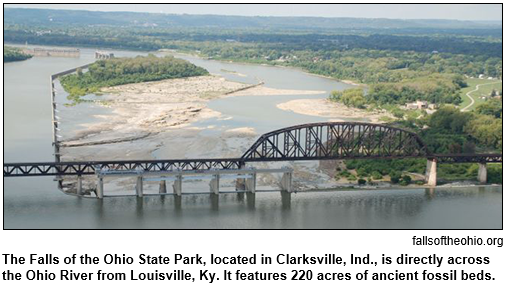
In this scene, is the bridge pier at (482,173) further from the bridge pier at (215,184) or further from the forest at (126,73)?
the forest at (126,73)

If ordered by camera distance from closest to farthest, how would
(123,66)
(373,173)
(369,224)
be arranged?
(369,224), (373,173), (123,66)

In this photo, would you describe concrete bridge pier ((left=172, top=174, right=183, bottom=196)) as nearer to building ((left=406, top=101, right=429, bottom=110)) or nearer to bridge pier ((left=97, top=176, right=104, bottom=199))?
bridge pier ((left=97, top=176, right=104, bottom=199))

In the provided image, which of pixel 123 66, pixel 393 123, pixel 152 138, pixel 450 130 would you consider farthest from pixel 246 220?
pixel 123 66

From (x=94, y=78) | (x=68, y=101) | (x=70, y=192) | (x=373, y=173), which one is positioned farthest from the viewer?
(x=94, y=78)

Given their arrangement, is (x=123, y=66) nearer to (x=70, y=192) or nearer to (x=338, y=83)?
(x=338, y=83)

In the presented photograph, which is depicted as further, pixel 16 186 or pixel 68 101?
pixel 68 101

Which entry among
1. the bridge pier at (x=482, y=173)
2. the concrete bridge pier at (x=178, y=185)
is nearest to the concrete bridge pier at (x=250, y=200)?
the concrete bridge pier at (x=178, y=185)
